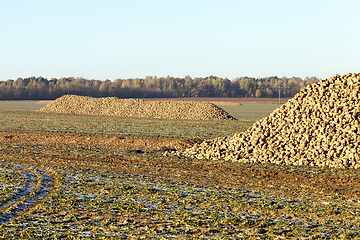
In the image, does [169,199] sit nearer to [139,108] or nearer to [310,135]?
[310,135]

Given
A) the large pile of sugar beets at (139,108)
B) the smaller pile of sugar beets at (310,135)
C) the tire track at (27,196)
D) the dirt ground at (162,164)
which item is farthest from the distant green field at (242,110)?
the tire track at (27,196)

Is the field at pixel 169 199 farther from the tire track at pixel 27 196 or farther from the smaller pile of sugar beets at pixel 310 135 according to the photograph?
the smaller pile of sugar beets at pixel 310 135

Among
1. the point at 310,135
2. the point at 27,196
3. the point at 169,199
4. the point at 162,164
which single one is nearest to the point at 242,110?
the point at 310,135

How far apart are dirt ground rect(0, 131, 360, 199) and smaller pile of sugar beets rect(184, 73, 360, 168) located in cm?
183

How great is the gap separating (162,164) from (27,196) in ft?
25.6

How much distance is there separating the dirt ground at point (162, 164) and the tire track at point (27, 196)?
A: 3.49m

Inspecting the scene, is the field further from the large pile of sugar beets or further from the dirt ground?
the large pile of sugar beets

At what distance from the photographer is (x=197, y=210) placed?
10.6 m

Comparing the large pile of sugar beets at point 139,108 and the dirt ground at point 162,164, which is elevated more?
the large pile of sugar beets at point 139,108

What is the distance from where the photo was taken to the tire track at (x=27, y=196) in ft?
32.3

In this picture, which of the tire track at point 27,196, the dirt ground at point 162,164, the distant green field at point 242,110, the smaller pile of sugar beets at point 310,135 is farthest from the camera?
the distant green field at point 242,110

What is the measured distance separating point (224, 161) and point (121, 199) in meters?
8.90

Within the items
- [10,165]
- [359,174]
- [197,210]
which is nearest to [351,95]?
[359,174]

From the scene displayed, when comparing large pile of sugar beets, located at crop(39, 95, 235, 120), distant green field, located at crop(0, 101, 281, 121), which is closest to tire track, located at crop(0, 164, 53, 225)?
large pile of sugar beets, located at crop(39, 95, 235, 120)
